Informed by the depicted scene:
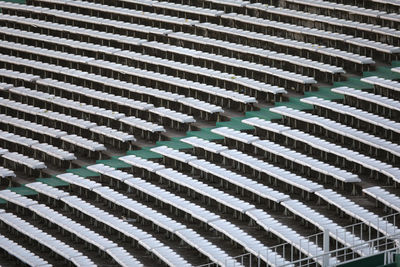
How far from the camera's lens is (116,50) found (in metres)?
19.5

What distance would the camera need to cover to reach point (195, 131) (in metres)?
16.7

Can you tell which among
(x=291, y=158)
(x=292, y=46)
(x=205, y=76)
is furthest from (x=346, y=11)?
(x=291, y=158)

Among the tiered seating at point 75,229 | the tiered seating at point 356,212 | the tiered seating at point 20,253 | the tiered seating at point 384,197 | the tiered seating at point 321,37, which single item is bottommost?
the tiered seating at point 20,253

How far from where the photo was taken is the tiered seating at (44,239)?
1288 cm

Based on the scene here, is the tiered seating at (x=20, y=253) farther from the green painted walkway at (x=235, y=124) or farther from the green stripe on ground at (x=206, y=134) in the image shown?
the green stripe on ground at (x=206, y=134)

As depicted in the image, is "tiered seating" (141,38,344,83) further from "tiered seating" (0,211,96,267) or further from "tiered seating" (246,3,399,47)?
"tiered seating" (0,211,96,267)

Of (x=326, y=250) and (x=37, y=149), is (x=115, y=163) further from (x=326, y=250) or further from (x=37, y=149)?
(x=326, y=250)

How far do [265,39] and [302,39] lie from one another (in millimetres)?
731

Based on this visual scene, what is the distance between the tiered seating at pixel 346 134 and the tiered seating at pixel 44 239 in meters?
4.48

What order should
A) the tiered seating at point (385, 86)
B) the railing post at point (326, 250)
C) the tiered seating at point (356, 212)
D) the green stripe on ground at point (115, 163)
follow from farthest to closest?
1. the green stripe on ground at point (115, 163)
2. the tiered seating at point (385, 86)
3. the tiered seating at point (356, 212)
4. the railing post at point (326, 250)

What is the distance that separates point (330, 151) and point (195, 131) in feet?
10.9

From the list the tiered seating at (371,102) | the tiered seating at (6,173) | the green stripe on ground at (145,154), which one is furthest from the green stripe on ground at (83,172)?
the tiered seating at (371,102)

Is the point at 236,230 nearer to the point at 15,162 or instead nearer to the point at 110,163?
the point at 110,163

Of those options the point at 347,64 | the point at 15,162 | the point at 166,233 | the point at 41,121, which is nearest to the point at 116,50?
the point at 41,121
